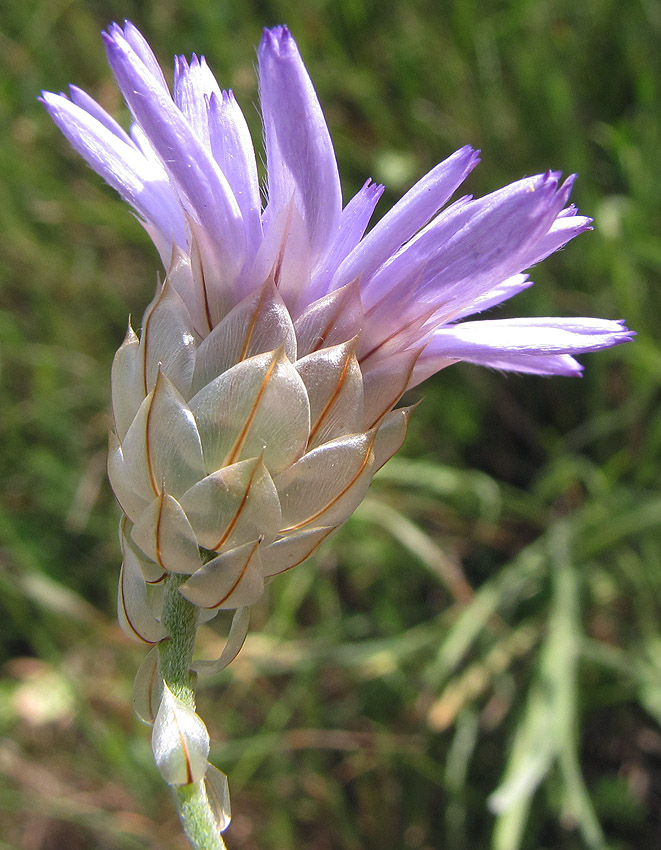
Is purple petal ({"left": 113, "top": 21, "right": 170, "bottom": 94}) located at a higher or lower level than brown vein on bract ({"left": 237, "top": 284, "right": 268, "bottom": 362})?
higher

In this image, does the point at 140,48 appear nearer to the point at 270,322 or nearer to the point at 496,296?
the point at 270,322

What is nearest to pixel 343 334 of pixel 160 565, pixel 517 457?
pixel 160 565

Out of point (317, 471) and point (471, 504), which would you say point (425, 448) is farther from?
point (317, 471)

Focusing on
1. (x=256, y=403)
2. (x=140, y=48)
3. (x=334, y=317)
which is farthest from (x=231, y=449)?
(x=140, y=48)

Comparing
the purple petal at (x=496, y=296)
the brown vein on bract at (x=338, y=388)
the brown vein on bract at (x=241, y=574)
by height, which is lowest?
the brown vein on bract at (x=241, y=574)

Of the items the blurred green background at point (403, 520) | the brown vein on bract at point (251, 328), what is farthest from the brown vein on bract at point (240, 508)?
the blurred green background at point (403, 520)

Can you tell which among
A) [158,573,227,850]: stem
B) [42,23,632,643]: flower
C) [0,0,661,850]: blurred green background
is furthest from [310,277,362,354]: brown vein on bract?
[0,0,661,850]: blurred green background

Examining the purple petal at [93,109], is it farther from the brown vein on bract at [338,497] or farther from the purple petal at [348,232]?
the brown vein on bract at [338,497]

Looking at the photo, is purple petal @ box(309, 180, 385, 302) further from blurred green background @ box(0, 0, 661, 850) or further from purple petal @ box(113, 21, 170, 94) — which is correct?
blurred green background @ box(0, 0, 661, 850)
